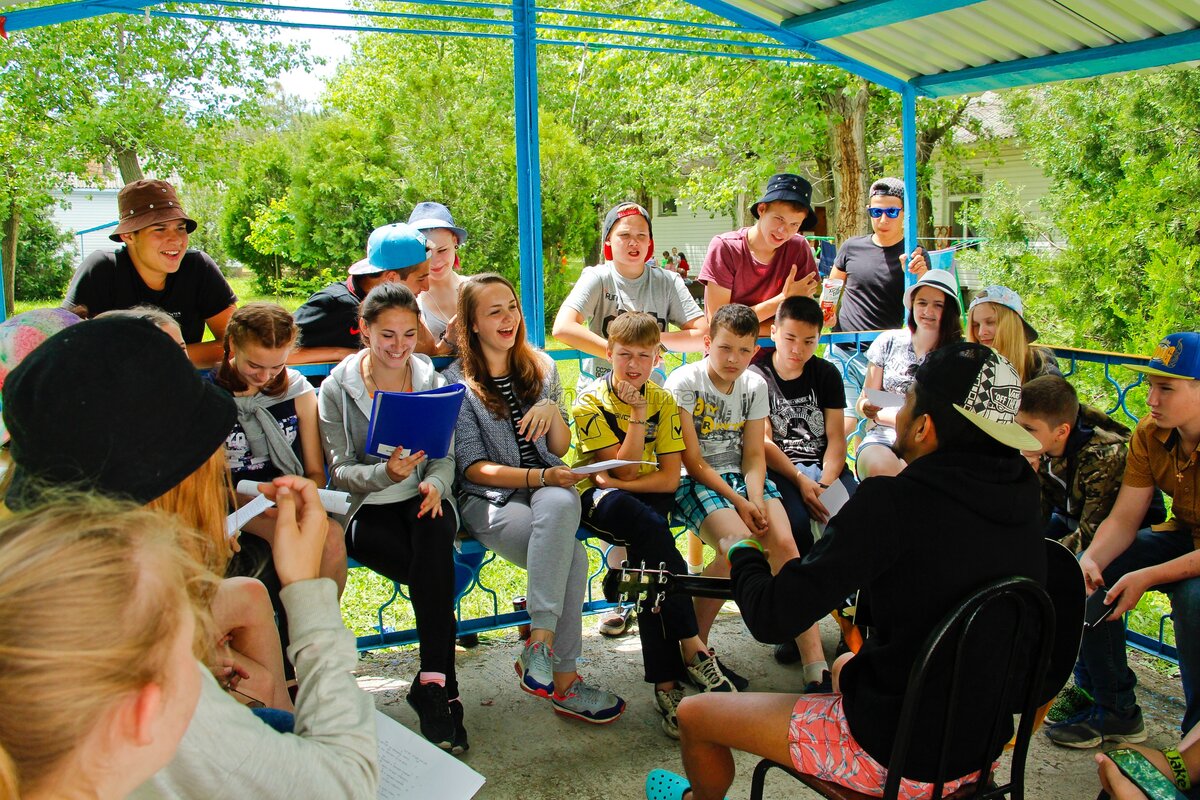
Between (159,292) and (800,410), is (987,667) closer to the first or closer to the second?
A: (800,410)

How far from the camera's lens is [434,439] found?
10.5 feet

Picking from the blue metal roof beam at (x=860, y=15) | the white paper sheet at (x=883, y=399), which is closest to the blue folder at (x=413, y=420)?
the white paper sheet at (x=883, y=399)

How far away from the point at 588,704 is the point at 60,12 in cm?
360

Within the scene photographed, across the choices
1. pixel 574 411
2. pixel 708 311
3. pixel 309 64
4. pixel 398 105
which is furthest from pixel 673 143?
pixel 574 411

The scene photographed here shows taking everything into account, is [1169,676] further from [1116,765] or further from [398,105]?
[398,105]

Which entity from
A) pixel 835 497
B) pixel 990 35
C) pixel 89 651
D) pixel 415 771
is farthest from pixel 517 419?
pixel 990 35

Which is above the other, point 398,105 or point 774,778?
point 398,105

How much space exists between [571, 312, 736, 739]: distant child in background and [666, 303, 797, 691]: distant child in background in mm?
125

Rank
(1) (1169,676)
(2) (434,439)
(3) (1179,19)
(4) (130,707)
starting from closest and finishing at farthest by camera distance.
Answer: (4) (130,707) → (2) (434,439) → (1) (1169,676) → (3) (1179,19)

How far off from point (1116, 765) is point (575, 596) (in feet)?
5.81

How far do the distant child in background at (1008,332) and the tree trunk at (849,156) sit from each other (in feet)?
37.5

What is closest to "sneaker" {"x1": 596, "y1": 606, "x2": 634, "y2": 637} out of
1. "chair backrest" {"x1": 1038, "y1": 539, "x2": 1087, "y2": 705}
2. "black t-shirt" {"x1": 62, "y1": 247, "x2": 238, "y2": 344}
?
"chair backrest" {"x1": 1038, "y1": 539, "x2": 1087, "y2": 705}

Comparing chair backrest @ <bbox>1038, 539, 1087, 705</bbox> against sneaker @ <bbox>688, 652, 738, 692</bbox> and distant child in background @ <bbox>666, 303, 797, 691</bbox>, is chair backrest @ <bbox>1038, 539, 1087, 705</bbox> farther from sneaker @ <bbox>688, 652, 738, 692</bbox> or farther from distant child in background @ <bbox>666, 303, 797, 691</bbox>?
distant child in background @ <bbox>666, 303, 797, 691</bbox>

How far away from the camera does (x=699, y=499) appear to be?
3.73 metres
